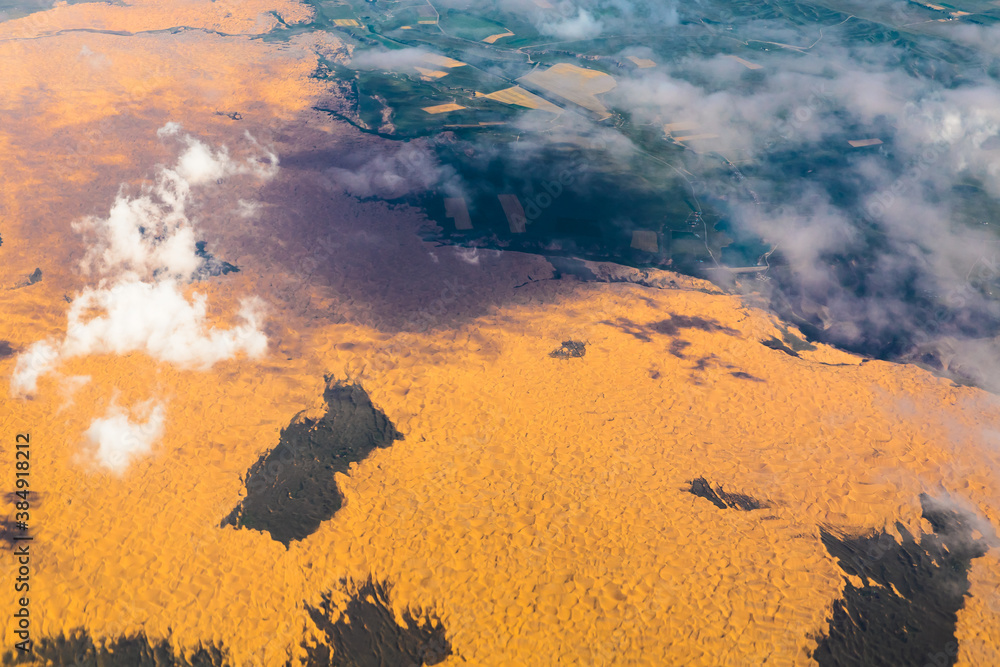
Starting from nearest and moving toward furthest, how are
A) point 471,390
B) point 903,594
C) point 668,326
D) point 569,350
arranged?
point 903,594
point 471,390
point 569,350
point 668,326

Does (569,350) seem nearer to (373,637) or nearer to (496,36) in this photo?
(373,637)

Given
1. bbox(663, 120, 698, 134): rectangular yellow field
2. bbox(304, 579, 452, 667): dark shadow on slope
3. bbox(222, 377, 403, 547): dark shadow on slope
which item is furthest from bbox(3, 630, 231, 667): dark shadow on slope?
bbox(663, 120, 698, 134): rectangular yellow field

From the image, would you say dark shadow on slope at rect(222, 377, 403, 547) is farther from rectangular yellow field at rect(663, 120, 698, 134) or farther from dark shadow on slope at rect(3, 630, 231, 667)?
rectangular yellow field at rect(663, 120, 698, 134)

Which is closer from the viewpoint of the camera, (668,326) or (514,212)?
(668,326)

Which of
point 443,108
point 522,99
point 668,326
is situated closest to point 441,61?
point 522,99

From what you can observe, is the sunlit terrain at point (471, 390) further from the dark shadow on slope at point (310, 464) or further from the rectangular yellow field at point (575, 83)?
the rectangular yellow field at point (575, 83)

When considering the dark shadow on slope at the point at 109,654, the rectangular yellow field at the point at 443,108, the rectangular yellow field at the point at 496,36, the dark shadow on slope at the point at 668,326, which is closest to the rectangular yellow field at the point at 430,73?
the rectangular yellow field at the point at 443,108

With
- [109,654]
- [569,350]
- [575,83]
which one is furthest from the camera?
[575,83]
